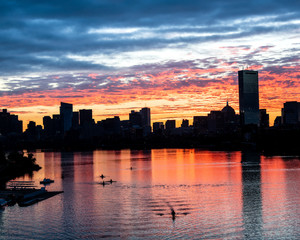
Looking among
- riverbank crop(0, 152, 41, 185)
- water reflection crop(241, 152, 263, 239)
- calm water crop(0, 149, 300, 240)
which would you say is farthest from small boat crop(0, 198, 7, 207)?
riverbank crop(0, 152, 41, 185)

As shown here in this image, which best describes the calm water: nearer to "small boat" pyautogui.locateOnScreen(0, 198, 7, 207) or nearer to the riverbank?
"small boat" pyautogui.locateOnScreen(0, 198, 7, 207)

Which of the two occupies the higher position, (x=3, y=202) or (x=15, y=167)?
(x=15, y=167)

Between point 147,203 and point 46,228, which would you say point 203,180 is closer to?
point 147,203

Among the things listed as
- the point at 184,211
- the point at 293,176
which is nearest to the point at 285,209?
the point at 184,211

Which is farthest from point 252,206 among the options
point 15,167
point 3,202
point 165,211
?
point 15,167

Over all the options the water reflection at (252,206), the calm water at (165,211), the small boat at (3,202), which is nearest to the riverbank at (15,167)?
the calm water at (165,211)

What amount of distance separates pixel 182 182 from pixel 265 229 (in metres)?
43.4

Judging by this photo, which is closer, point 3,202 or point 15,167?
point 3,202

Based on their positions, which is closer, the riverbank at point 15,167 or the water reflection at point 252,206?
the water reflection at point 252,206

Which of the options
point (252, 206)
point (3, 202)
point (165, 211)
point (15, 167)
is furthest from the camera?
point (15, 167)

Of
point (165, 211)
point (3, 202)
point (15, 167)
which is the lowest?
point (165, 211)

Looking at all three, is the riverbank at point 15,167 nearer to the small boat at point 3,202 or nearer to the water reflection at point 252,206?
the small boat at point 3,202

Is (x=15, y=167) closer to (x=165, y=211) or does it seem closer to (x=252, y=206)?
(x=165, y=211)

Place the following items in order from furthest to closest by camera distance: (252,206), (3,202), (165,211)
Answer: (3,202) < (252,206) < (165,211)
